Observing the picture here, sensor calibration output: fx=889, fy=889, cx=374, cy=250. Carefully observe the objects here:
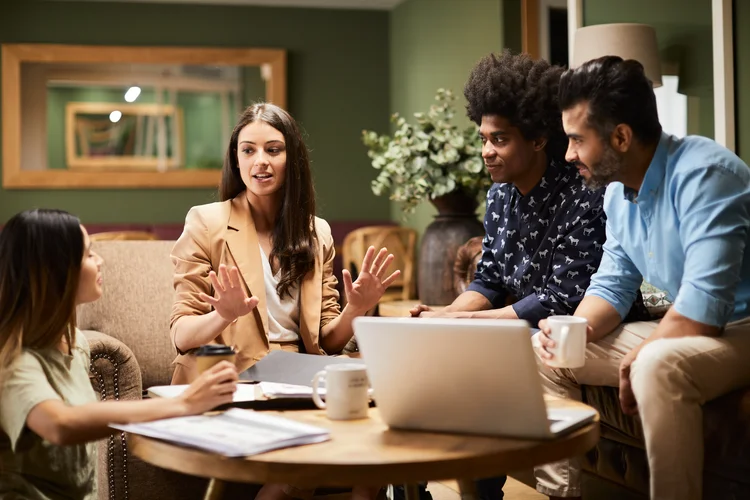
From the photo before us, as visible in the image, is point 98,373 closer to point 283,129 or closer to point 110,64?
point 283,129

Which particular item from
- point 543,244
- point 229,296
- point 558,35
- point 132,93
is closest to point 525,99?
point 543,244

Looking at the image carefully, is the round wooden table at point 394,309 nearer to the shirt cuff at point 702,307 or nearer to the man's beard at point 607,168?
the man's beard at point 607,168

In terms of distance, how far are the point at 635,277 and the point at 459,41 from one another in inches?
135

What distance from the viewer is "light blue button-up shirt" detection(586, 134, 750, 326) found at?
6.26ft

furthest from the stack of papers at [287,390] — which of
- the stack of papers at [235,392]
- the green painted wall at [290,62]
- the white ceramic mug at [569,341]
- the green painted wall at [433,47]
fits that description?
the green painted wall at [290,62]

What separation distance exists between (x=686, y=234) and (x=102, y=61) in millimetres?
5241

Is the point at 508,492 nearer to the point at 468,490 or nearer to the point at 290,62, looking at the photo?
the point at 468,490

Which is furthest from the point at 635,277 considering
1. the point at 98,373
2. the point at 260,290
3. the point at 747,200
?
the point at 98,373

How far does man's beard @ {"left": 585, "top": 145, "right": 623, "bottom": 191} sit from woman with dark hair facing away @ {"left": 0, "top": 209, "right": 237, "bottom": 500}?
42.8 inches

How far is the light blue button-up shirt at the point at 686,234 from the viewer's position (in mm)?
1909

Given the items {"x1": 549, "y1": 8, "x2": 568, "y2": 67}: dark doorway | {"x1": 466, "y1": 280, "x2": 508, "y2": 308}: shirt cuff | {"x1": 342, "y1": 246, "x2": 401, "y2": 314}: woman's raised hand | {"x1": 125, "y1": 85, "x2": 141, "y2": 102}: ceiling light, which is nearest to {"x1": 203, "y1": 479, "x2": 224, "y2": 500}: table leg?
{"x1": 342, "y1": 246, "x2": 401, "y2": 314}: woman's raised hand

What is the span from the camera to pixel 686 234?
199 centimetres

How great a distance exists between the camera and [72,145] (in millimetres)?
6293

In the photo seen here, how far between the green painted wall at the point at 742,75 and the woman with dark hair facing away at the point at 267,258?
1631mm
